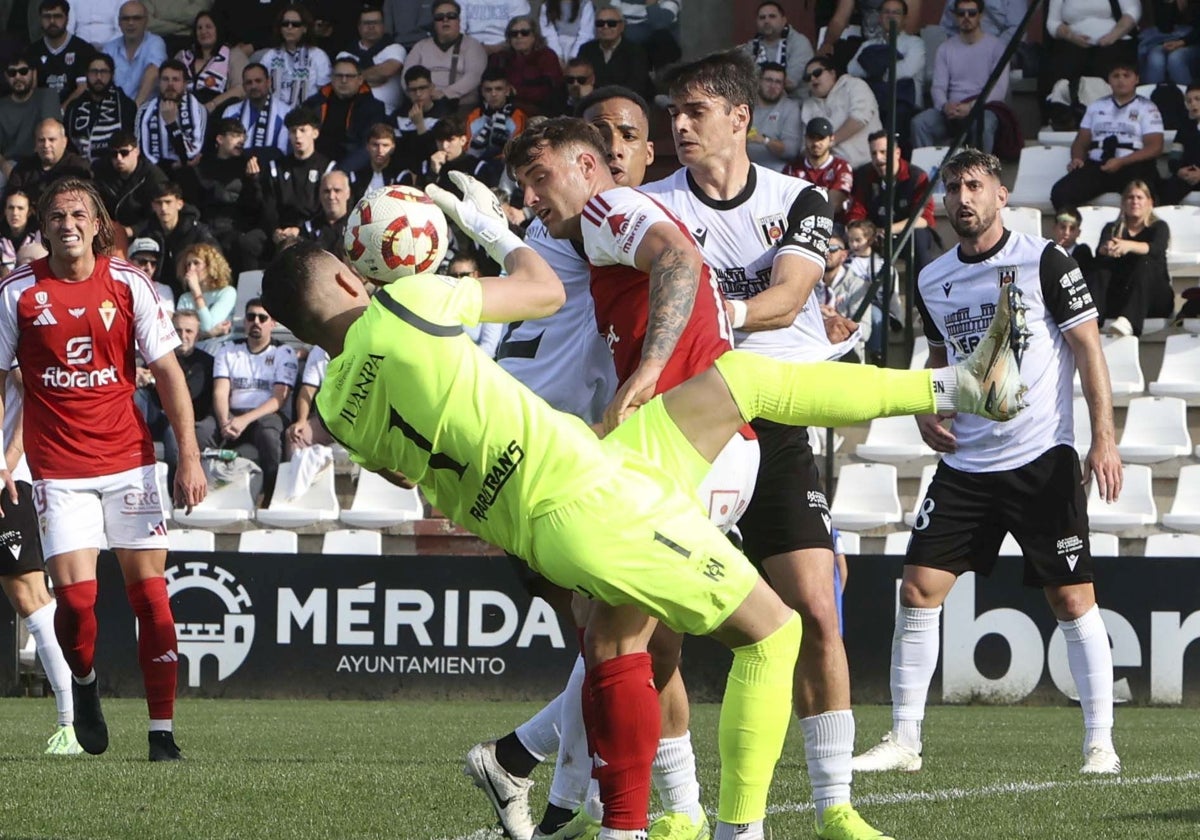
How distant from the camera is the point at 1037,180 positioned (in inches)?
631

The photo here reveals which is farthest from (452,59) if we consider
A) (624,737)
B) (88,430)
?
(624,737)

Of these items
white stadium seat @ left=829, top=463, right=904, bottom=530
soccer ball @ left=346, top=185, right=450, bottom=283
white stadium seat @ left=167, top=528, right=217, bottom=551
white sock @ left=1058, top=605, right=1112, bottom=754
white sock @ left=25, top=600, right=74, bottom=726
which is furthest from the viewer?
white stadium seat @ left=167, top=528, right=217, bottom=551

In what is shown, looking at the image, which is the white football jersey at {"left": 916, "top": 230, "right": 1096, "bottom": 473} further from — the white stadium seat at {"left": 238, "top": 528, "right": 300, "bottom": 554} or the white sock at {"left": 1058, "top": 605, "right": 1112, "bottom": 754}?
the white stadium seat at {"left": 238, "top": 528, "right": 300, "bottom": 554}

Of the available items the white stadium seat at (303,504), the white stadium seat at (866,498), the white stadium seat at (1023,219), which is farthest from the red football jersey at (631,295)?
the white stadium seat at (1023,219)

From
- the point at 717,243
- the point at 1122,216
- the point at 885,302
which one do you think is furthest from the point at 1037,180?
the point at 717,243

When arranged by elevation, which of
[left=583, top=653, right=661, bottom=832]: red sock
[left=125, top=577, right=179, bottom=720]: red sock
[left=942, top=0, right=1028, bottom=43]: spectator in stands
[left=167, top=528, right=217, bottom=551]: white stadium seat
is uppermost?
[left=942, top=0, right=1028, bottom=43]: spectator in stands

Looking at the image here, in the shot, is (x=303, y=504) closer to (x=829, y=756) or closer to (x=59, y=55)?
(x=59, y=55)

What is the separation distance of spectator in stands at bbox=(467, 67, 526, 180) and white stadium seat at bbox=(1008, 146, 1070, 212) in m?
4.64

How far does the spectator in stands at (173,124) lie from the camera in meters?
18.0

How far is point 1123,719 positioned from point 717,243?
5.92m

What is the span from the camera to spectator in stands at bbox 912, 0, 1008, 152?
1631 centimetres

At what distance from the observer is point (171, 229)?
1653cm

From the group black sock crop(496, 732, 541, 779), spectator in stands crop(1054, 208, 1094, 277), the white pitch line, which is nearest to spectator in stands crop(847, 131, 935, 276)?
spectator in stands crop(1054, 208, 1094, 277)

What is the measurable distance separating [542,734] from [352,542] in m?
8.37
